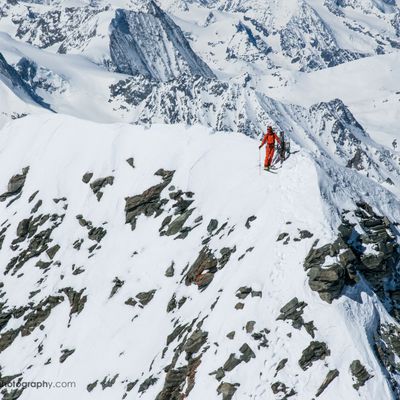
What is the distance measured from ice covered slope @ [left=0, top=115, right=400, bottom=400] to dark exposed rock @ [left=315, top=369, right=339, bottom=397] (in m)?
0.04

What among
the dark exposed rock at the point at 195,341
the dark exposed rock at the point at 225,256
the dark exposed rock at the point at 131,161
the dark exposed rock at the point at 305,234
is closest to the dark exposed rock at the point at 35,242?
the dark exposed rock at the point at 131,161

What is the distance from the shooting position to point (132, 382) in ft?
109

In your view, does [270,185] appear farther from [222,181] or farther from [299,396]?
[299,396]

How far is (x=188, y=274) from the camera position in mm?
37000

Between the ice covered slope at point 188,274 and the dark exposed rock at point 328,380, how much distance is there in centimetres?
4

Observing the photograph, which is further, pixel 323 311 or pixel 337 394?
pixel 323 311

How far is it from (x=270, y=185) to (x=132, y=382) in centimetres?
1341

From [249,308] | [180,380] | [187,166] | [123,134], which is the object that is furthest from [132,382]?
[123,134]

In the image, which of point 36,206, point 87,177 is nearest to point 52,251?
point 36,206

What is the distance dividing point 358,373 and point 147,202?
2275cm

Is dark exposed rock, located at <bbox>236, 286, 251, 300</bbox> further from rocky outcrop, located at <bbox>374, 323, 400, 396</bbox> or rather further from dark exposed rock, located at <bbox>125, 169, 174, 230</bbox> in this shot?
dark exposed rock, located at <bbox>125, 169, 174, 230</bbox>

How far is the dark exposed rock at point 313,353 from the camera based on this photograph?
27.2 meters

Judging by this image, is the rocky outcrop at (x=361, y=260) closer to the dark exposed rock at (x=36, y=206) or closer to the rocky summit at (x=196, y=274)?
the rocky summit at (x=196, y=274)

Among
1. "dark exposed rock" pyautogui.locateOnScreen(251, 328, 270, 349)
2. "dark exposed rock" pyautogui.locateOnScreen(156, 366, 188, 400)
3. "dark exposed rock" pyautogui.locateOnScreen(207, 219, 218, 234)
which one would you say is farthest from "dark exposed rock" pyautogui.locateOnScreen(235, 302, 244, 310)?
"dark exposed rock" pyautogui.locateOnScreen(207, 219, 218, 234)
